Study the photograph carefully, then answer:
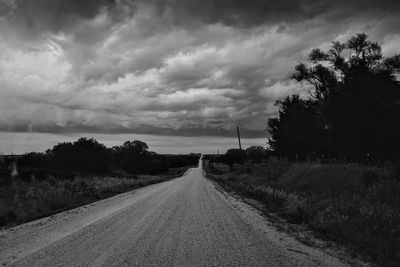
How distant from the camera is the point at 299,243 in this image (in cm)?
838

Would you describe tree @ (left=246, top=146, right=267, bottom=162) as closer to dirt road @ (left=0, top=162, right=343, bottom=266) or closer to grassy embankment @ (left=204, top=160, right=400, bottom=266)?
grassy embankment @ (left=204, top=160, right=400, bottom=266)

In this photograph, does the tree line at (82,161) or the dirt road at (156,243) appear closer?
the dirt road at (156,243)

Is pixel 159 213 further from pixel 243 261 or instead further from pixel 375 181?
pixel 375 181

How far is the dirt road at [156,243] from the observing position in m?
6.77

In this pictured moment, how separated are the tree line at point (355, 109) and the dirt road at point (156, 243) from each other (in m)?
18.4

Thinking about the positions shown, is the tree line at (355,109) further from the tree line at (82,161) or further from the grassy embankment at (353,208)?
the tree line at (82,161)

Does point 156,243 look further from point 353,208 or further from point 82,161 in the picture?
point 82,161

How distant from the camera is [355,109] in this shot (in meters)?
28.0

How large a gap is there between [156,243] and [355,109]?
2344 cm

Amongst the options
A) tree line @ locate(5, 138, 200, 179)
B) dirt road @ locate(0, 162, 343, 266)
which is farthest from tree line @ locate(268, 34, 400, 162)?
tree line @ locate(5, 138, 200, 179)

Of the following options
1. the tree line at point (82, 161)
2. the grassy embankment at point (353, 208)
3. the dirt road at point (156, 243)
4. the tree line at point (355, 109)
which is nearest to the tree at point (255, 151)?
the tree line at point (82, 161)

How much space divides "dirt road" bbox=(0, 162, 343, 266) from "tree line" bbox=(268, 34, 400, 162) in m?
18.4

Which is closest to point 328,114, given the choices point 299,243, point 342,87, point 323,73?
point 342,87

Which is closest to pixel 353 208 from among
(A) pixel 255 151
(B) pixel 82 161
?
(B) pixel 82 161
